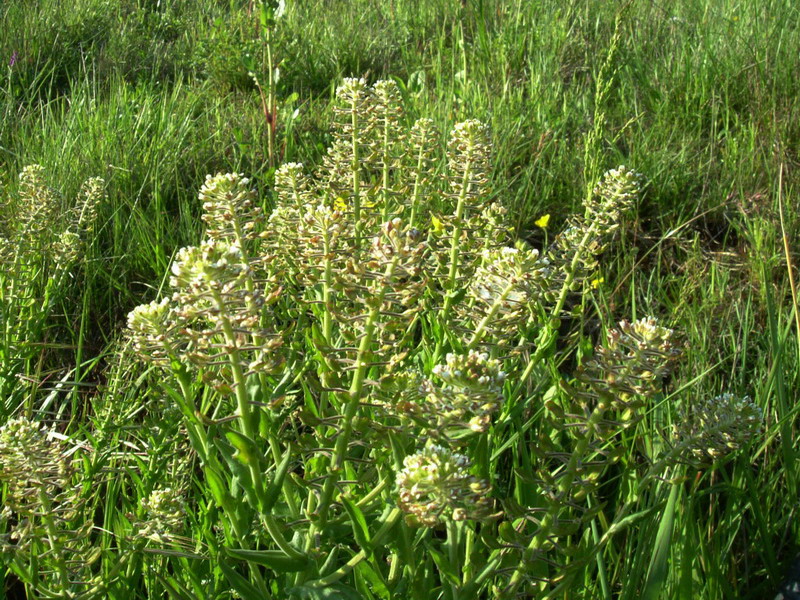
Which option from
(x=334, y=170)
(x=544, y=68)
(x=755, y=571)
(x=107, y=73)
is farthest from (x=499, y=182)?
(x=107, y=73)

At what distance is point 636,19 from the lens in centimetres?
494

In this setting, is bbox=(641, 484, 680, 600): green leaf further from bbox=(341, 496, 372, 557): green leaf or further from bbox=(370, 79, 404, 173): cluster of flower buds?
bbox=(370, 79, 404, 173): cluster of flower buds

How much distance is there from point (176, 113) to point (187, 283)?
2.77 meters

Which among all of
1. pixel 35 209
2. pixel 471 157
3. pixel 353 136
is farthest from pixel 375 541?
pixel 35 209

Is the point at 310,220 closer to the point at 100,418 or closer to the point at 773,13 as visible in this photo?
the point at 100,418

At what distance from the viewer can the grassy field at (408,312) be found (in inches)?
52.1

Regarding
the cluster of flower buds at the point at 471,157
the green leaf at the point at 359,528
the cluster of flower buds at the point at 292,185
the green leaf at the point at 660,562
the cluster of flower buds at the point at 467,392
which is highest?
the cluster of flower buds at the point at 471,157

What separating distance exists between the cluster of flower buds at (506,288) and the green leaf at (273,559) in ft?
1.58

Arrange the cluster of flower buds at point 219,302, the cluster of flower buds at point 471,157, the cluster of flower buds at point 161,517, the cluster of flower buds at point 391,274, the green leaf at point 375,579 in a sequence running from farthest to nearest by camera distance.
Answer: the cluster of flower buds at point 471,157
the cluster of flower buds at point 161,517
the green leaf at point 375,579
the cluster of flower buds at point 391,274
the cluster of flower buds at point 219,302

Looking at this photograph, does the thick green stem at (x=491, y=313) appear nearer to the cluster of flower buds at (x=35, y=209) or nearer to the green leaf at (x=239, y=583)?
the green leaf at (x=239, y=583)

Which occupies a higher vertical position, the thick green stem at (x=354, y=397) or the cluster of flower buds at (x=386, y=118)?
the cluster of flower buds at (x=386, y=118)

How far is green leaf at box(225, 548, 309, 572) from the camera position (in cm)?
118

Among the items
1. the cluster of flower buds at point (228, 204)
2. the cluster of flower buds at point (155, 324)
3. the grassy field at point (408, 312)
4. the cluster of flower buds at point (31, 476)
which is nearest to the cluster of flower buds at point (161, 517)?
the grassy field at point (408, 312)

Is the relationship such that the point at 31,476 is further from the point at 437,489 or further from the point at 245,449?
the point at 437,489
